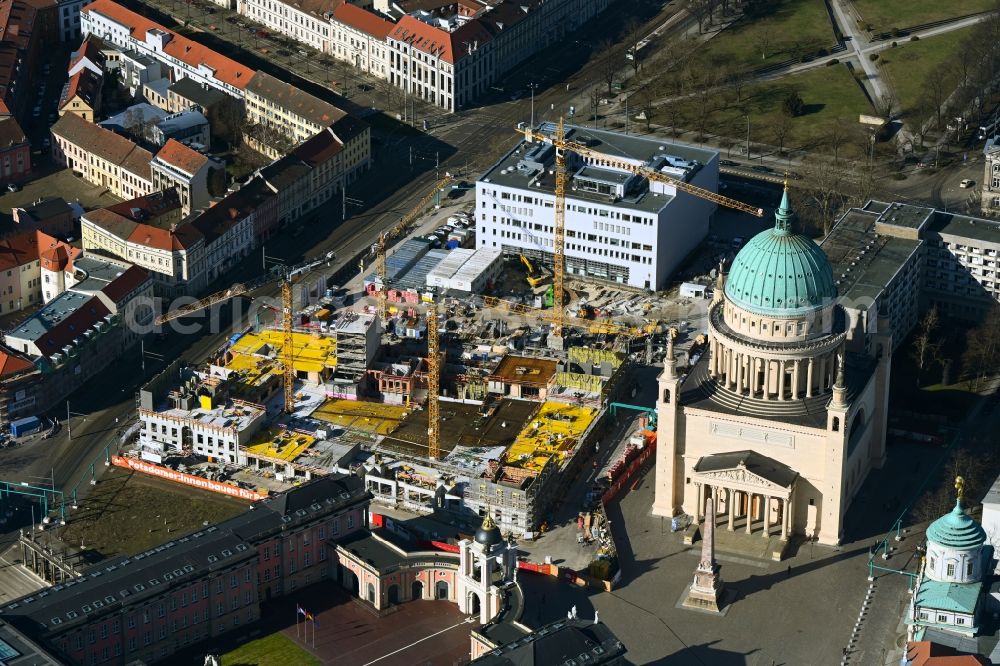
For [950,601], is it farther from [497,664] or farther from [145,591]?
[145,591]

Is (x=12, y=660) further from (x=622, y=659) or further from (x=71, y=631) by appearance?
(x=622, y=659)

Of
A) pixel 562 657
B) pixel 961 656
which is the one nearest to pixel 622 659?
pixel 562 657

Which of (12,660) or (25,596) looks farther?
(25,596)

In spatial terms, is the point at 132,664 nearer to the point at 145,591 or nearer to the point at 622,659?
the point at 145,591

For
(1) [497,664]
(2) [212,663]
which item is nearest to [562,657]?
(1) [497,664]

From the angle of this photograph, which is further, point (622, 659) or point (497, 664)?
point (622, 659)

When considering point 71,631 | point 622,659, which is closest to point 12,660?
point 71,631

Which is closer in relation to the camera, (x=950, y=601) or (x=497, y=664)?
(x=497, y=664)
